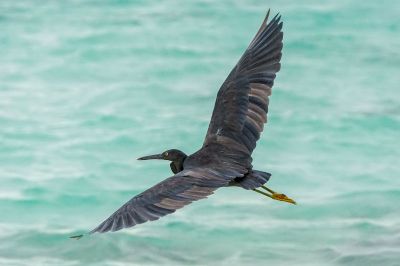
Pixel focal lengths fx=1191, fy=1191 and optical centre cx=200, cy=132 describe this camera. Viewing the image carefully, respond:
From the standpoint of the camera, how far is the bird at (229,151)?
677 centimetres

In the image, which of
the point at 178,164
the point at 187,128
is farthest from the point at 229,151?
the point at 187,128

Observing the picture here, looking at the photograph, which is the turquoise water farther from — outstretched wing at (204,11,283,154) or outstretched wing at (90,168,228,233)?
outstretched wing at (90,168,228,233)

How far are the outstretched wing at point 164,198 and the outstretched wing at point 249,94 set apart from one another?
0.87 meters

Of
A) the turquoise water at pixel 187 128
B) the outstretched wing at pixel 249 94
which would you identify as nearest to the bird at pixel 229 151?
the outstretched wing at pixel 249 94

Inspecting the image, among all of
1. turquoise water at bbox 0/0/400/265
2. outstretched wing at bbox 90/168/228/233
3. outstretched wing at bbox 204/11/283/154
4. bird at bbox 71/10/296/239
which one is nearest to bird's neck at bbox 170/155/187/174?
bird at bbox 71/10/296/239

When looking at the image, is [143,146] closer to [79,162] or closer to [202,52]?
[79,162]

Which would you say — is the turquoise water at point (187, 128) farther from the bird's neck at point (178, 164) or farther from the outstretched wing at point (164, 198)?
the outstretched wing at point (164, 198)

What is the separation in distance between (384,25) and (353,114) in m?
2.92

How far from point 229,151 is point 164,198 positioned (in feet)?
4.07

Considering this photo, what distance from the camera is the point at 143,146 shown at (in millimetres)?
11977

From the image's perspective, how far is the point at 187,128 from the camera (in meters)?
12.1

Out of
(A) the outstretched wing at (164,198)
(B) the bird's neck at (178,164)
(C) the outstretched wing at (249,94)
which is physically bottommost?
(A) the outstretched wing at (164,198)

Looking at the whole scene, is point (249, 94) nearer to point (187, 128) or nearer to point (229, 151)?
point (229, 151)

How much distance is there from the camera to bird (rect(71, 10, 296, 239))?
6.77m
